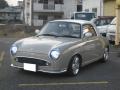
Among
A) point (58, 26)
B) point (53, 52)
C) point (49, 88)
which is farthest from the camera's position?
point (58, 26)

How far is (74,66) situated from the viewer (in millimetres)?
9062

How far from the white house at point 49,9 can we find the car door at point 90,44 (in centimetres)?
4513

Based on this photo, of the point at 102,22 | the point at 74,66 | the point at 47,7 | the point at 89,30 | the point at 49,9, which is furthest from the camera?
the point at 49,9

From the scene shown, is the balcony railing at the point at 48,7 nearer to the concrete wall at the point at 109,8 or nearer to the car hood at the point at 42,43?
the concrete wall at the point at 109,8

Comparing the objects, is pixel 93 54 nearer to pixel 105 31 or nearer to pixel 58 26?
pixel 58 26

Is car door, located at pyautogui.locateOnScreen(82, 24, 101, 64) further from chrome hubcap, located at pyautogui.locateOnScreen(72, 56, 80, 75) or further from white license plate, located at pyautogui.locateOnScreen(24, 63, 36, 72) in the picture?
white license plate, located at pyautogui.locateOnScreen(24, 63, 36, 72)

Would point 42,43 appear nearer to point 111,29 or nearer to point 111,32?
point 111,32

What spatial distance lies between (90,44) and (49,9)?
4713 cm

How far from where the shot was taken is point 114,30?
18.2m

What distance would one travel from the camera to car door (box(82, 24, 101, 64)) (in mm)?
9805

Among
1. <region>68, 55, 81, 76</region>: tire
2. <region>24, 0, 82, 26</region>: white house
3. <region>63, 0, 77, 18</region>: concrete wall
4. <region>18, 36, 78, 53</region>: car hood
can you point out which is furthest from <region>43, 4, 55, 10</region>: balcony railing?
<region>68, 55, 81, 76</region>: tire

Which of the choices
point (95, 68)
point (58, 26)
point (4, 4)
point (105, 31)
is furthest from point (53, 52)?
point (4, 4)

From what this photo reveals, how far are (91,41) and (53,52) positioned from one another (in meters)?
2.06

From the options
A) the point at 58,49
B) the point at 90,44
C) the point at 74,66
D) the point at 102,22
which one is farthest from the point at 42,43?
the point at 102,22
